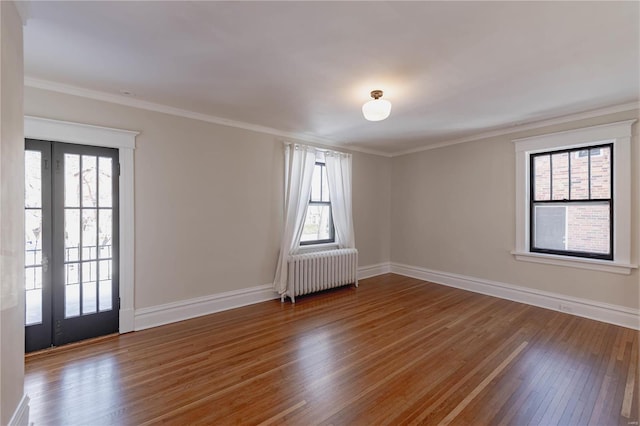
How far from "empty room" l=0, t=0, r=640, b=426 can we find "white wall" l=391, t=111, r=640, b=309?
0.04 m

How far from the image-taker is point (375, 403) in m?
2.08

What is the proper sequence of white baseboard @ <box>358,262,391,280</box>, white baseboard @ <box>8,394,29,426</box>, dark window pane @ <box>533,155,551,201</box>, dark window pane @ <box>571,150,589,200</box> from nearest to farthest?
white baseboard @ <box>8,394,29,426</box>
dark window pane @ <box>571,150,589,200</box>
dark window pane @ <box>533,155,551,201</box>
white baseboard @ <box>358,262,391,280</box>

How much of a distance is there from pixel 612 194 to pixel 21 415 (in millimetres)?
5967

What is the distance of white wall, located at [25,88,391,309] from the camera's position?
337 centimetres

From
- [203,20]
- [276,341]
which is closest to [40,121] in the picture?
[203,20]

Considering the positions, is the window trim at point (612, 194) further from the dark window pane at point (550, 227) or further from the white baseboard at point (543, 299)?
the white baseboard at point (543, 299)

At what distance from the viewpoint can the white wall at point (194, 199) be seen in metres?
3.37

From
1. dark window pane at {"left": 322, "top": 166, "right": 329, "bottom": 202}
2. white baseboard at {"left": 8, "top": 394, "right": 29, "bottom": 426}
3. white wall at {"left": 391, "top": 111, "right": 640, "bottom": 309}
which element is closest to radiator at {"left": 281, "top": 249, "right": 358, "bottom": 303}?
dark window pane at {"left": 322, "top": 166, "right": 329, "bottom": 202}

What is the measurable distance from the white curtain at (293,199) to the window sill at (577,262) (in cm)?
338

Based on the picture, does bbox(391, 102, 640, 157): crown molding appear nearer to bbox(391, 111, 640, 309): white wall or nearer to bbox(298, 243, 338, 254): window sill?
bbox(391, 111, 640, 309): white wall

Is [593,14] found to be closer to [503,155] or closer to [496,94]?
[496,94]

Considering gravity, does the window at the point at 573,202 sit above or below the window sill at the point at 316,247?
above

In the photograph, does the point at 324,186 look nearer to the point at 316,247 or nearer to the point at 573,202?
the point at 316,247

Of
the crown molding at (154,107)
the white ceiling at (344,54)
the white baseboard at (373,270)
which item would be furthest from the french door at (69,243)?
the white baseboard at (373,270)
